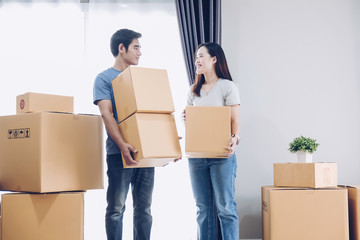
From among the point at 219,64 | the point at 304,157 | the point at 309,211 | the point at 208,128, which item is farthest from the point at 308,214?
the point at 219,64

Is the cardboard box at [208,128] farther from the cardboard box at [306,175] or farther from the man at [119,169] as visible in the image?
the cardboard box at [306,175]

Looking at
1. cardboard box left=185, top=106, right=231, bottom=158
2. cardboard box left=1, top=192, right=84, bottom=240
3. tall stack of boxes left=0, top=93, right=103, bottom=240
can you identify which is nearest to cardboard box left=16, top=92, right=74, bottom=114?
tall stack of boxes left=0, top=93, right=103, bottom=240

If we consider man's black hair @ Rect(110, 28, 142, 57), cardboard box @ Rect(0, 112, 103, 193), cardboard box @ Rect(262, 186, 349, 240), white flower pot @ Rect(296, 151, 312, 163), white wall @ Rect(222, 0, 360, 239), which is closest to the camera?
Result: cardboard box @ Rect(0, 112, 103, 193)

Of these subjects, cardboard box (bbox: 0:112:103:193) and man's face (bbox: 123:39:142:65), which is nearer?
cardboard box (bbox: 0:112:103:193)

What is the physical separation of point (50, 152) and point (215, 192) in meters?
0.91

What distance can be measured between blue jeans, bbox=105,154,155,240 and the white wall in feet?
3.47

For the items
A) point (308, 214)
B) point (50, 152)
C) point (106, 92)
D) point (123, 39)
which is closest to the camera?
point (50, 152)

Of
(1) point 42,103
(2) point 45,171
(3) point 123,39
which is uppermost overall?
(3) point 123,39

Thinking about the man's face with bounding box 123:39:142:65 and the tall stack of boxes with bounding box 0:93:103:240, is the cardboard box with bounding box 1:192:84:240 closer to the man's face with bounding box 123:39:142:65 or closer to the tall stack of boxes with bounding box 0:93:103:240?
the tall stack of boxes with bounding box 0:93:103:240

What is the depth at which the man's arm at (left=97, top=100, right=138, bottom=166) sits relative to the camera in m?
1.74

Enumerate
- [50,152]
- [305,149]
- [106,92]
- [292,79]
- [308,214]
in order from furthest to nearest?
[292,79]
[305,149]
[308,214]
[106,92]
[50,152]

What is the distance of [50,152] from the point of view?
71.4 inches

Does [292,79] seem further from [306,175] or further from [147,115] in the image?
[147,115]

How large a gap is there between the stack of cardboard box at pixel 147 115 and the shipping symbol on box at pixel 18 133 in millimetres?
498
